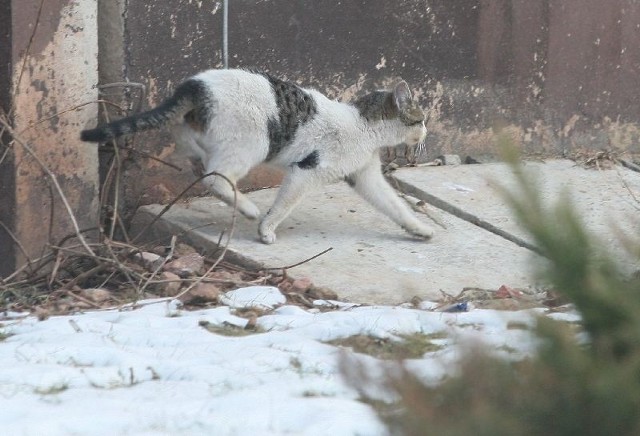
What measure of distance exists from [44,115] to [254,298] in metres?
1.73

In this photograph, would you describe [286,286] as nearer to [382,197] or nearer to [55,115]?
[382,197]

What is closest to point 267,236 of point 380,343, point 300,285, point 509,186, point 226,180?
point 226,180

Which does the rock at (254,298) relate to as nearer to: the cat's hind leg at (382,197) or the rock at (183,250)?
the rock at (183,250)

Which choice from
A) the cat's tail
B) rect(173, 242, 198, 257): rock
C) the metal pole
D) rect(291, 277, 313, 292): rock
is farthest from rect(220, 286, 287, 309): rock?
the metal pole

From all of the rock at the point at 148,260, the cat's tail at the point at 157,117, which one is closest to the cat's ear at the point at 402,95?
the cat's tail at the point at 157,117

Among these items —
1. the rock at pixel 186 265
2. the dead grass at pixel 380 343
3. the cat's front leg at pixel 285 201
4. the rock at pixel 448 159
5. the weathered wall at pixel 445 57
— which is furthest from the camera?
the rock at pixel 448 159

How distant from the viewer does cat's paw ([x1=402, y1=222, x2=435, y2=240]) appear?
672 centimetres

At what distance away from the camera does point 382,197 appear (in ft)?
22.3

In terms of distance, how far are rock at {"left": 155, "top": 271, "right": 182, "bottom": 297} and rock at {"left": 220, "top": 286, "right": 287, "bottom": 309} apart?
269 millimetres

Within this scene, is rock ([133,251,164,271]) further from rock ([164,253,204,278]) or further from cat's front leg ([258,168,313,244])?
cat's front leg ([258,168,313,244])

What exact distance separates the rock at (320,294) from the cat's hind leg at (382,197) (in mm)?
1063

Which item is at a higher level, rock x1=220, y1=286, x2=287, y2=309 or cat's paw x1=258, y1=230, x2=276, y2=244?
cat's paw x1=258, y1=230, x2=276, y2=244

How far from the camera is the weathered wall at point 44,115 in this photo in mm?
6102

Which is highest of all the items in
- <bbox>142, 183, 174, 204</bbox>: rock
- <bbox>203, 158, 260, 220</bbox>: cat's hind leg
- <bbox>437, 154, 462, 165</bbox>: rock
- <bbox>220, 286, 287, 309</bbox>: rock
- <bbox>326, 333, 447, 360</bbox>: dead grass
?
<bbox>203, 158, 260, 220</bbox>: cat's hind leg
